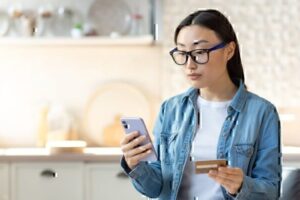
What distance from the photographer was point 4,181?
3.26 meters

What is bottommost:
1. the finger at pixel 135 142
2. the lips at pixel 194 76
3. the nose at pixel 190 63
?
the finger at pixel 135 142

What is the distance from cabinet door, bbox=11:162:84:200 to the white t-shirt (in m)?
1.73

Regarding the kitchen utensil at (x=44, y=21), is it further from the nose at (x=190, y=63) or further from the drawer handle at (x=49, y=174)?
the nose at (x=190, y=63)

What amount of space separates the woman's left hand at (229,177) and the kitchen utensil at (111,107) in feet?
7.51

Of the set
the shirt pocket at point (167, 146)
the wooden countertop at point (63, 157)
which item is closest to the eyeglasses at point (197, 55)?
the shirt pocket at point (167, 146)

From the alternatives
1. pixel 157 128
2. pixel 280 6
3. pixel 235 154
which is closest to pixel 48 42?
pixel 280 6

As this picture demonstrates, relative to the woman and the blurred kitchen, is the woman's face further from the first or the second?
the blurred kitchen

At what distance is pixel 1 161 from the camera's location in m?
3.23

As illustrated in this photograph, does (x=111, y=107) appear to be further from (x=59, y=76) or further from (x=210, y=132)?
(x=210, y=132)

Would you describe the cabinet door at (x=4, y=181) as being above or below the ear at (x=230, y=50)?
below

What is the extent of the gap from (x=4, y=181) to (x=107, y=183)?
1.92ft

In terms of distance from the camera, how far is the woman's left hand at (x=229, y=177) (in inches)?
54.9

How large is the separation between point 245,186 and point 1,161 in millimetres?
2097

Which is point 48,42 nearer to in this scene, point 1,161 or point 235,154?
point 1,161
